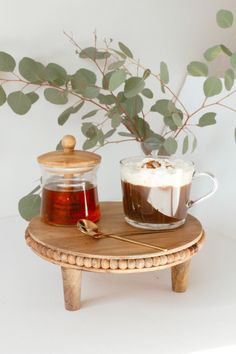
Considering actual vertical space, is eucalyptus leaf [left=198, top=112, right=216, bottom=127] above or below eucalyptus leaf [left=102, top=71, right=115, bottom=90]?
below

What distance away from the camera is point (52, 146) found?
1318mm

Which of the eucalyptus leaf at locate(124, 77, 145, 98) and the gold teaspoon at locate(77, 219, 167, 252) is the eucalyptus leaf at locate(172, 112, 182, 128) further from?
the gold teaspoon at locate(77, 219, 167, 252)

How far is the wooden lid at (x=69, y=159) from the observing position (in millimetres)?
888

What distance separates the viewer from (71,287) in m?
0.84

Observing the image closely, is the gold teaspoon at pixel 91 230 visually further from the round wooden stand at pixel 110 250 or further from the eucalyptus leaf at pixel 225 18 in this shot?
the eucalyptus leaf at pixel 225 18

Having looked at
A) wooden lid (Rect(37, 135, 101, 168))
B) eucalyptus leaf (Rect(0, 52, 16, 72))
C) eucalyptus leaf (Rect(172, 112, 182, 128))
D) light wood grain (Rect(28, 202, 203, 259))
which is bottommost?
light wood grain (Rect(28, 202, 203, 259))

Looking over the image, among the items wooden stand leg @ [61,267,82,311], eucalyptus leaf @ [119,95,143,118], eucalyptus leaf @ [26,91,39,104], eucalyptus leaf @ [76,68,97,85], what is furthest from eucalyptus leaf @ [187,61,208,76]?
wooden stand leg @ [61,267,82,311]

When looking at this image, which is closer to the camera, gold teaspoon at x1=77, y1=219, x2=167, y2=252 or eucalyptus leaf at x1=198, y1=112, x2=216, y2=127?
gold teaspoon at x1=77, y1=219, x2=167, y2=252

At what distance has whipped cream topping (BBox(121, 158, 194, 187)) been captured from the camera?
90 cm

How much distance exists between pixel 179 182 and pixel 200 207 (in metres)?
0.41

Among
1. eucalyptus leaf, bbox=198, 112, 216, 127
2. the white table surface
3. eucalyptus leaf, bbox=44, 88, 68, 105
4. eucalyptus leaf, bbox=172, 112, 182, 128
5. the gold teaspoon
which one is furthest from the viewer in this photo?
eucalyptus leaf, bbox=44, 88, 68, 105

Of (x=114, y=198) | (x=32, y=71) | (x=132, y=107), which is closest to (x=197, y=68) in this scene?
(x=132, y=107)

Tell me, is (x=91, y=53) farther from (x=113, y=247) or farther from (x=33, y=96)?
(x=113, y=247)

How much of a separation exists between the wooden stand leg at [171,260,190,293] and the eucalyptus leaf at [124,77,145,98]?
1.12 ft
